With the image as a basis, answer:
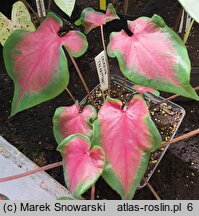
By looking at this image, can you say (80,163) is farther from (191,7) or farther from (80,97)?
(80,97)

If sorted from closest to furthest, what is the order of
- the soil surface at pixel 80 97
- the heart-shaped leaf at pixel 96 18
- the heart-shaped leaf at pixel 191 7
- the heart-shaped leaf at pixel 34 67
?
the heart-shaped leaf at pixel 191 7, the heart-shaped leaf at pixel 34 67, the heart-shaped leaf at pixel 96 18, the soil surface at pixel 80 97

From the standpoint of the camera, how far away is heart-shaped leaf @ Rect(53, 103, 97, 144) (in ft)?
2.61

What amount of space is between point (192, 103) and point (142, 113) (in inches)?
19.5

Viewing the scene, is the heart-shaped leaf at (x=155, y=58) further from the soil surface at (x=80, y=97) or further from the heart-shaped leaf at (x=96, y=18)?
the soil surface at (x=80, y=97)

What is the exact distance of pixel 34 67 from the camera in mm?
739

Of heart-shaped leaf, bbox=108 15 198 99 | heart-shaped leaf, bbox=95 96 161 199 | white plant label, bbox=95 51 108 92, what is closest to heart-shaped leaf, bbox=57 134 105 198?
heart-shaped leaf, bbox=95 96 161 199

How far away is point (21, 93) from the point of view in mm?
733

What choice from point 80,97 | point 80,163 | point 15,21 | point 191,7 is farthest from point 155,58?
point 80,97

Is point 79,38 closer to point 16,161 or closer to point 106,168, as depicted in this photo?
point 106,168

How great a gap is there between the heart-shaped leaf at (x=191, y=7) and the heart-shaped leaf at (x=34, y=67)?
245 mm

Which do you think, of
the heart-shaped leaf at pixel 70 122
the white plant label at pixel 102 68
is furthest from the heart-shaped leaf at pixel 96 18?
the heart-shaped leaf at pixel 70 122

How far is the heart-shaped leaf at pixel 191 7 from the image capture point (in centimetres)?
61

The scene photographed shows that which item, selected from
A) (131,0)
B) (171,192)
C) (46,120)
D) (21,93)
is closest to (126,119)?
(21,93)

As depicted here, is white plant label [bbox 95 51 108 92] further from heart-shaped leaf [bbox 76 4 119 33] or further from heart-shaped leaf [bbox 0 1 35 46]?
heart-shaped leaf [bbox 0 1 35 46]
